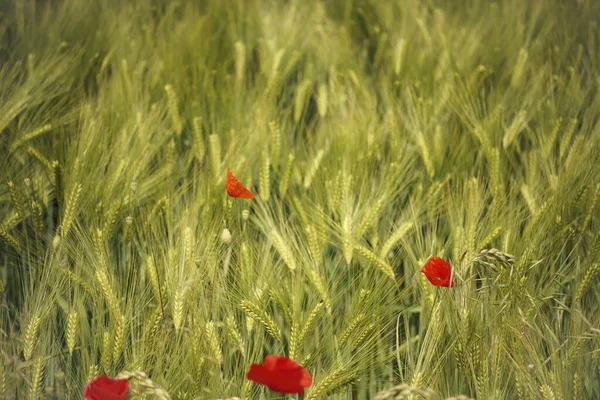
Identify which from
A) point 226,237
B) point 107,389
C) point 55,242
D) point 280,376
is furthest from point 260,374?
point 55,242

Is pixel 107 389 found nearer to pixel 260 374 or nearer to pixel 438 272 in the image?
pixel 260 374

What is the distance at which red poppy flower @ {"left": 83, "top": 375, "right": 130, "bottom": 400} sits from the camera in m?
0.85

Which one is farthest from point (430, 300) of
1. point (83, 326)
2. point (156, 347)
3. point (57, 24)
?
point (57, 24)

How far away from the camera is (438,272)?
1.05 meters

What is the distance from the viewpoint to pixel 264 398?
1.04 metres

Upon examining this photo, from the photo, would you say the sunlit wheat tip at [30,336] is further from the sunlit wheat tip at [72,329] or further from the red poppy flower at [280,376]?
the red poppy flower at [280,376]

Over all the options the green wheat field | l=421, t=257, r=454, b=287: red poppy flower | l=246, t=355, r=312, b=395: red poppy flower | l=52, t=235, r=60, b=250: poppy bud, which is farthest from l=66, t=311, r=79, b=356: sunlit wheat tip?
l=421, t=257, r=454, b=287: red poppy flower

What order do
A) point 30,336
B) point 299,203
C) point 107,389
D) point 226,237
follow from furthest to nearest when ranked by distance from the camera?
point 299,203
point 226,237
point 30,336
point 107,389

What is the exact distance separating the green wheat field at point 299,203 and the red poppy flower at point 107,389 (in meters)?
0.03

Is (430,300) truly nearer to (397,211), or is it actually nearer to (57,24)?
(397,211)

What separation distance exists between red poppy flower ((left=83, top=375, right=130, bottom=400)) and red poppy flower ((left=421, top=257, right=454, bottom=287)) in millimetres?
441

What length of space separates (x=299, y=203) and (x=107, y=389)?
1.83 feet

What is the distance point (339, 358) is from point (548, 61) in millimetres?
1180

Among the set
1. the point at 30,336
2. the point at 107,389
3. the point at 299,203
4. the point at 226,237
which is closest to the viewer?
the point at 107,389
